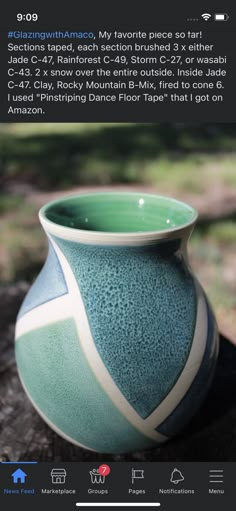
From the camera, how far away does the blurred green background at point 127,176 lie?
262 cm

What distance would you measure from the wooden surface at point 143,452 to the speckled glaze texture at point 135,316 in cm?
20

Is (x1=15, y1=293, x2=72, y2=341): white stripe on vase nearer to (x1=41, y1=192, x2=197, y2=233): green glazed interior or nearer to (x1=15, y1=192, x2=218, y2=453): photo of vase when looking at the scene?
(x1=15, y1=192, x2=218, y2=453): photo of vase

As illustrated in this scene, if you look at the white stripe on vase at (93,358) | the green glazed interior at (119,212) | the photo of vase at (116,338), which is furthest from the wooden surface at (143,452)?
the green glazed interior at (119,212)

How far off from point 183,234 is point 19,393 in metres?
0.63

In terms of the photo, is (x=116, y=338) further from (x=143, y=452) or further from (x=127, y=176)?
(x=127, y=176)

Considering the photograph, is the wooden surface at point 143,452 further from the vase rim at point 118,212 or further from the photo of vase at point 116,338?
the vase rim at point 118,212

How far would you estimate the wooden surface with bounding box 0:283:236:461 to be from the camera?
44.4 inches

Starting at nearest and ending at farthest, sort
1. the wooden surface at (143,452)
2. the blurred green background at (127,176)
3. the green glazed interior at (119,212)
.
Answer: the wooden surface at (143,452)
the green glazed interior at (119,212)
the blurred green background at (127,176)

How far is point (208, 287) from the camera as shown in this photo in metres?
2.36

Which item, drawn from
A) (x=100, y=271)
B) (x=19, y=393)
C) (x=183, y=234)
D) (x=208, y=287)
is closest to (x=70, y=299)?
(x=100, y=271)

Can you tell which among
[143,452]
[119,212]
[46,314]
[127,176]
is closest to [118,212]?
[119,212]

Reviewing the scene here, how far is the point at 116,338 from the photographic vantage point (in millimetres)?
965

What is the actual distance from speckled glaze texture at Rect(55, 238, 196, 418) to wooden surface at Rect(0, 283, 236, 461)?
198 millimetres

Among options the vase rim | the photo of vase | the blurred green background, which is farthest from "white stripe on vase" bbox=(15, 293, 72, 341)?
the blurred green background
